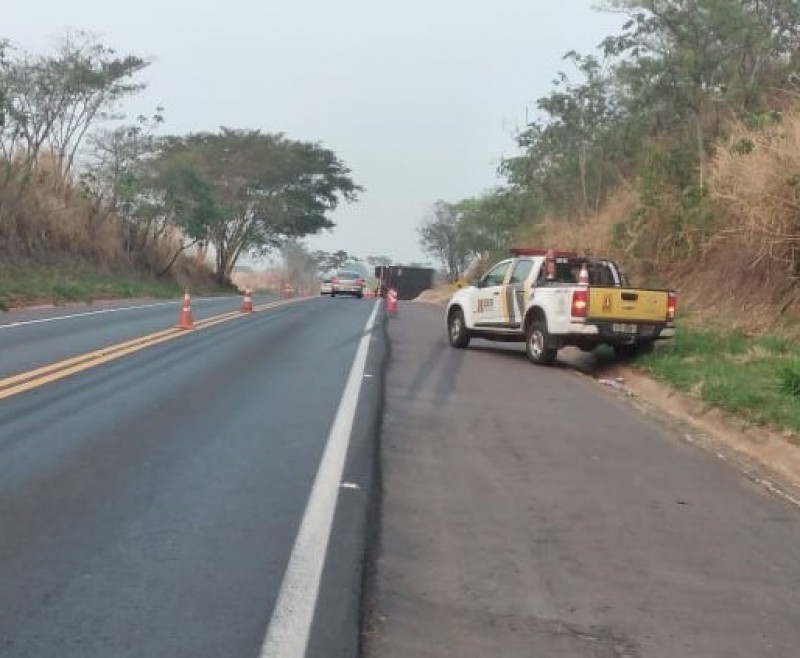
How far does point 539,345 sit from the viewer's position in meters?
15.3

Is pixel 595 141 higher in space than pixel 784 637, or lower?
higher

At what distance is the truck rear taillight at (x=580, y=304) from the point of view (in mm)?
14135

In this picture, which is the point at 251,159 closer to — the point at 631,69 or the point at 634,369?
the point at 631,69

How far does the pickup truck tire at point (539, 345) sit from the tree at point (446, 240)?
60069 millimetres

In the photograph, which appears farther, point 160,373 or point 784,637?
point 160,373

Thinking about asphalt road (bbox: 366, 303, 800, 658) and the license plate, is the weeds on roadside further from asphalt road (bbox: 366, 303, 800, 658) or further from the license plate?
asphalt road (bbox: 366, 303, 800, 658)

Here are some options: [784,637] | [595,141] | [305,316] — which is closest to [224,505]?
[784,637]

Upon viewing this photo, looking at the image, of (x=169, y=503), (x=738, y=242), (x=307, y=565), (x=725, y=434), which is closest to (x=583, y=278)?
(x=738, y=242)

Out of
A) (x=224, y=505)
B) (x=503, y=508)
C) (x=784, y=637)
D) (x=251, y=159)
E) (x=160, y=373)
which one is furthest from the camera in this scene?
(x=251, y=159)

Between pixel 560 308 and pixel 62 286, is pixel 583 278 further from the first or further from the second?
pixel 62 286

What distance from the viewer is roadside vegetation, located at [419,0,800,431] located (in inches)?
537

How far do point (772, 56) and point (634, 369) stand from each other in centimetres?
1336

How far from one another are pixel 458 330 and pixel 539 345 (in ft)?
9.10

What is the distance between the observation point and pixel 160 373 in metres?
11.4
